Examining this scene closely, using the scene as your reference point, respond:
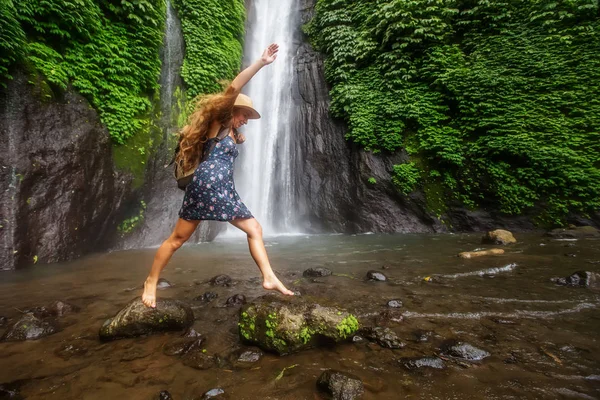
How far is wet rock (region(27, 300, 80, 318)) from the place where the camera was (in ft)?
8.43

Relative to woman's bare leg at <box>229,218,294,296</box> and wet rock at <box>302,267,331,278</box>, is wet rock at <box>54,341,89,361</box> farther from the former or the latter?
wet rock at <box>302,267,331,278</box>

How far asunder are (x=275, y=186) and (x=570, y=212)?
31.7 ft

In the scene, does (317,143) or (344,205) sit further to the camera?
(317,143)

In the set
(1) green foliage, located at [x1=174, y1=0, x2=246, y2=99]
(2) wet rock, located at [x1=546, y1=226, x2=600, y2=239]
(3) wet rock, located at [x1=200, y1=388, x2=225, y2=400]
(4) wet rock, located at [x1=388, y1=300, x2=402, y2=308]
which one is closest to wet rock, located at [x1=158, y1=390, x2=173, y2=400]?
(3) wet rock, located at [x1=200, y1=388, x2=225, y2=400]

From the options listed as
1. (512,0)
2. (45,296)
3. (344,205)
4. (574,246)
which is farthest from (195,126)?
(512,0)

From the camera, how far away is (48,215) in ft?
17.0

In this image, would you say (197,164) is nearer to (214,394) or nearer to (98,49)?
(214,394)

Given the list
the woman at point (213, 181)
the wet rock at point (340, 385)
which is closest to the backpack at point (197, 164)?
the woman at point (213, 181)

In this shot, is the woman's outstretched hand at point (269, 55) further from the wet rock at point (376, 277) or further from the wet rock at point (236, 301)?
the wet rock at point (376, 277)

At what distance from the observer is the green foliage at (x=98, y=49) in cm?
513

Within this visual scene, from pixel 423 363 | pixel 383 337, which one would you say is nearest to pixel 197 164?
pixel 383 337

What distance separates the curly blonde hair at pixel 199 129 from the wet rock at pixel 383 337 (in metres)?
1.99

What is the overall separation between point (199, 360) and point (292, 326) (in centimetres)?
65

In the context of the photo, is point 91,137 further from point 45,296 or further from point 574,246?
point 574,246
